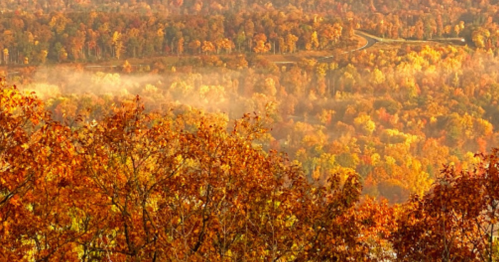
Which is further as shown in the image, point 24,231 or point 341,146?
point 341,146

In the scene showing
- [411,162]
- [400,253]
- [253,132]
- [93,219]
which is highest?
[253,132]

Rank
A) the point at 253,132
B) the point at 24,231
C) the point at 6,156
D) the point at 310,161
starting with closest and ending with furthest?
the point at 6,156
the point at 24,231
the point at 253,132
the point at 310,161

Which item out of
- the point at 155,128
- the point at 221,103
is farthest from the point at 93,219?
the point at 221,103

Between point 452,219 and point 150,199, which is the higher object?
point 150,199

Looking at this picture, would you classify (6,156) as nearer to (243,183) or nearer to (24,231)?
(24,231)

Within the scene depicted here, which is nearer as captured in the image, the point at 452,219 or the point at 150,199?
the point at 452,219

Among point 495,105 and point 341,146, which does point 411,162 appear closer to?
point 341,146

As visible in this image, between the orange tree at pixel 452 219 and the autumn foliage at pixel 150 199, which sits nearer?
the autumn foliage at pixel 150 199

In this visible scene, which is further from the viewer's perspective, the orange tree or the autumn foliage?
the orange tree

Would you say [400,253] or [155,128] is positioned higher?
[155,128]

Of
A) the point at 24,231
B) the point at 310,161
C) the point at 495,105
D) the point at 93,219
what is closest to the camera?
the point at 24,231
